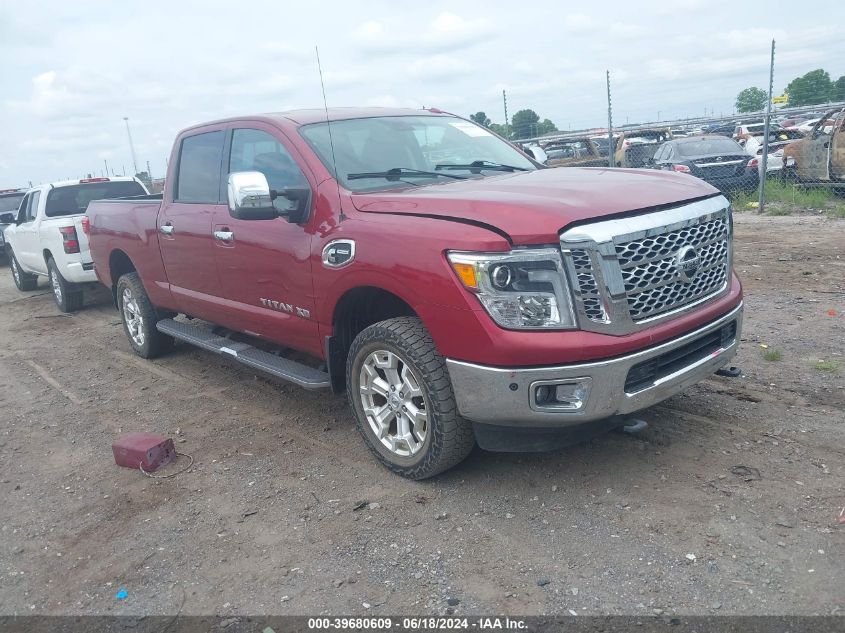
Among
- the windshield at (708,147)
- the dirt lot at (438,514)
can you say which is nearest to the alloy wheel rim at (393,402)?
the dirt lot at (438,514)

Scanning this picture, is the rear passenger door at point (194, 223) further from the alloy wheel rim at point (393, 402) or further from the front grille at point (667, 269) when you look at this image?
the front grille at point (667, 269)

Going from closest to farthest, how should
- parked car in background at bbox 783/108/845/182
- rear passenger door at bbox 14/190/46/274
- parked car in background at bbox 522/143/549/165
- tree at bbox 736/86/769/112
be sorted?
parked car in background at bbox 522/143/549/165, rear passenger door at bbox 14/190/46/274, parked car in background at bbox 783/108/845/182, tree at bbox 736/86/769/112

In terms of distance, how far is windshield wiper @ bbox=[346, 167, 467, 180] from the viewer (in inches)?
169

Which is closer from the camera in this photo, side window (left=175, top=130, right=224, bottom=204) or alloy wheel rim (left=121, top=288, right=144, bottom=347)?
side window (left=175, top=130, right=224, bottom=204)

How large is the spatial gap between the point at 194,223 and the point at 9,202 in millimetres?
12544

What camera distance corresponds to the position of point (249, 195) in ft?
13.1

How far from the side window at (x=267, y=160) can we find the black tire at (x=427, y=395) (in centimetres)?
105

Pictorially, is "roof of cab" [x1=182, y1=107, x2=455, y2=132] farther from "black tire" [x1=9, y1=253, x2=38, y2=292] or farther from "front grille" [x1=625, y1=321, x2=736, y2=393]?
"black tire" [x1=9, y1=253, x2=38, y2=292]

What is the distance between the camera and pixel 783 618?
261 centimetres

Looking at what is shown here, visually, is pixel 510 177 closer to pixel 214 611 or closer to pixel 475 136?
pixel 475 136

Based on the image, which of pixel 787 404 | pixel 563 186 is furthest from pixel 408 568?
pixel 787 404

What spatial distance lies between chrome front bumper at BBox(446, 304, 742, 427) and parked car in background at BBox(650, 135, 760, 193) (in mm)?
11165

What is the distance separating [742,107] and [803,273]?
54.2 m

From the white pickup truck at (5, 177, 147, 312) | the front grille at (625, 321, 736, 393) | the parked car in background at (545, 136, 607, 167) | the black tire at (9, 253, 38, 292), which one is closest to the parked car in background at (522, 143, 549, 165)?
the front grille at (625, 321, 736, 393)
